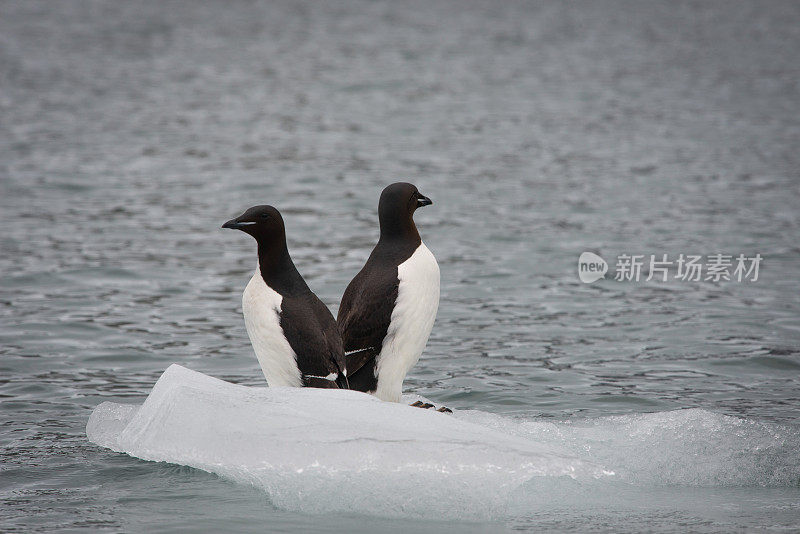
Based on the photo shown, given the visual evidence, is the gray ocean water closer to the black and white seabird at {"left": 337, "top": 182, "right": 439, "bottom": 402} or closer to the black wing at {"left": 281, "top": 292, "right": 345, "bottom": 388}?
the black wing at {"left": 281, "top": 292, "right": 345, "bottom": 388}

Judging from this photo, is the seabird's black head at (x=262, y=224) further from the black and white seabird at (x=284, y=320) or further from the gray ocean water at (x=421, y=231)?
the gray ocean water at (x=421, y=231)

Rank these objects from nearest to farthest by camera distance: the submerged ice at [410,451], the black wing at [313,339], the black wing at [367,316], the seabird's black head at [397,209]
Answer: the submerged ice at [410,451], the black wing at [313,339], the black wing at [367,316], the seabird's black head at [397,209]

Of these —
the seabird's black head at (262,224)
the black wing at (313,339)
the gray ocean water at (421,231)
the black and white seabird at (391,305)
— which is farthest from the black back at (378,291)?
the gray ocean water at (421,231)

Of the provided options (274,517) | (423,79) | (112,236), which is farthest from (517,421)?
(423,79)

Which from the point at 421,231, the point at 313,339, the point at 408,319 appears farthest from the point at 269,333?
the point at 421,231

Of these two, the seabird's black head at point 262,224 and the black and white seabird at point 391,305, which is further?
the black and white seabird at point 391,305

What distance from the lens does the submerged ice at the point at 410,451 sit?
555 centimetres

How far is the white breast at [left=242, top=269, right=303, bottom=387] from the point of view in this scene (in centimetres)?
639

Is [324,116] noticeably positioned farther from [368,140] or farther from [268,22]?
[268,22]

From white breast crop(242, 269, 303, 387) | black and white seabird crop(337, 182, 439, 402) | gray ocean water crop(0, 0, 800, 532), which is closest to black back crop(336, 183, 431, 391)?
black and white seabird crop(337, 182, 439, 402)

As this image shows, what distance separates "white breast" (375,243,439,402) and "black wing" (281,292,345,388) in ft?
1.52

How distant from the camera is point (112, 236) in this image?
13.8 metres

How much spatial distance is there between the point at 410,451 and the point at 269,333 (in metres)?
1.20

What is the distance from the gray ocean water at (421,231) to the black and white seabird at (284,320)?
0.82m
